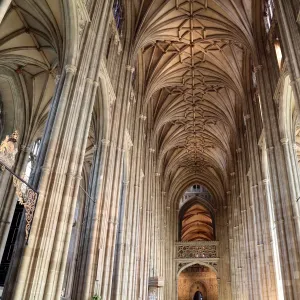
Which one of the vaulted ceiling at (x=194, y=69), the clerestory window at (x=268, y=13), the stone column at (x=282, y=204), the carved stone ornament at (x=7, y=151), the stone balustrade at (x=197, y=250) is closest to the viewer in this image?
the carved stone ornament at (x=7, y=151)

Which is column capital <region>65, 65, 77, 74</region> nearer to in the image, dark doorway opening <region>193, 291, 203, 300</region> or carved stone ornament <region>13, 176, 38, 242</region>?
carved stone ornament <region>13, 176, 38, 242</region>

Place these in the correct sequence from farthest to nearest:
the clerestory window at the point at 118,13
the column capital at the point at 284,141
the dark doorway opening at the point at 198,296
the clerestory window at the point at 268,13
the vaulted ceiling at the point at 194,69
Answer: the dark doorway opening at the point at 198,296, the vaulted ceiling at the point at 194,69, the clerestory window at the point at 118,13, the clerestory window at the point at 268,13, the column capital at the point at 284,141

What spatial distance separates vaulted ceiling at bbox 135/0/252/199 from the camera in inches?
766

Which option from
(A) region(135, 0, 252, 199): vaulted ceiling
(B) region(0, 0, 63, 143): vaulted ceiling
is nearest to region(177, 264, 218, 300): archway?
(A) region(135, 0, 252, 199): vaulted ceiling

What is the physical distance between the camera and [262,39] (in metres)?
17.9

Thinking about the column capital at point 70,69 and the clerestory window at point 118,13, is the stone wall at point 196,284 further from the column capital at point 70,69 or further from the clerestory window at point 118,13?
the column capital at point 70,69

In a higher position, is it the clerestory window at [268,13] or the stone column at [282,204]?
the clerestory window at [268,13]

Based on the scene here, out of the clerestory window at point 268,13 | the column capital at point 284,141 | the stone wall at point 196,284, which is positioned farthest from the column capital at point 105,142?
the stone wall at point 196,284

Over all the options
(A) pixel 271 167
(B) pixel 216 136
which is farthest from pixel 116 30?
(B) pixel 216 136

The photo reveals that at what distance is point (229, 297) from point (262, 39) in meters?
24.7

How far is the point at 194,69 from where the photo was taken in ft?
80.2

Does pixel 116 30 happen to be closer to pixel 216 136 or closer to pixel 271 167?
pixel 271 167

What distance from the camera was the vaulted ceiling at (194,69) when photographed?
19453 mm

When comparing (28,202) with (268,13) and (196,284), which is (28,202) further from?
(196,284)
